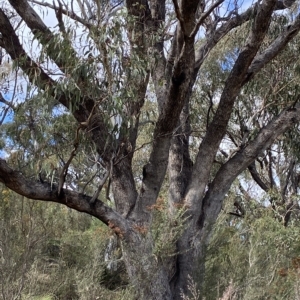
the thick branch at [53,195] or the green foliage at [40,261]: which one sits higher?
the thick branch at [53,195]

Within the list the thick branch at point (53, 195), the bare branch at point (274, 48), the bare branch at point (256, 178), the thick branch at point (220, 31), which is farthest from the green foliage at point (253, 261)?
the bare branch at point (256, 178)

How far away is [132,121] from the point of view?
5965 mm

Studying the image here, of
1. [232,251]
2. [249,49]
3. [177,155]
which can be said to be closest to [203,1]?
[249,49]

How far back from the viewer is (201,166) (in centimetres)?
700

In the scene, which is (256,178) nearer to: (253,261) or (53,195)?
(253,261)

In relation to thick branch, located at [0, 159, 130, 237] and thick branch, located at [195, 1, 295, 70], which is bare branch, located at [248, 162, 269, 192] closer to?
thick branch, located at [195, 1, 295, 70]

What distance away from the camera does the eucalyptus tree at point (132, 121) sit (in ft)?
18.0

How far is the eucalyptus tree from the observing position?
548 cm

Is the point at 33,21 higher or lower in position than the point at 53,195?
higher

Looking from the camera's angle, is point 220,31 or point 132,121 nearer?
point 132,121

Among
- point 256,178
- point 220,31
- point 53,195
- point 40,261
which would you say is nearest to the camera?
point 53,195

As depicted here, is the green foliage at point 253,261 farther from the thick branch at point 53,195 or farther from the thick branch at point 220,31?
the thick branch at point 220,31

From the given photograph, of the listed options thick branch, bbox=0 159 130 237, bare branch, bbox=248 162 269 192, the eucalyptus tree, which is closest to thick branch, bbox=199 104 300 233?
the eucalyptus tree

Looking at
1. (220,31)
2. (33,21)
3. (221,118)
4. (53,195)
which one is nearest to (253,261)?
(221,118)
